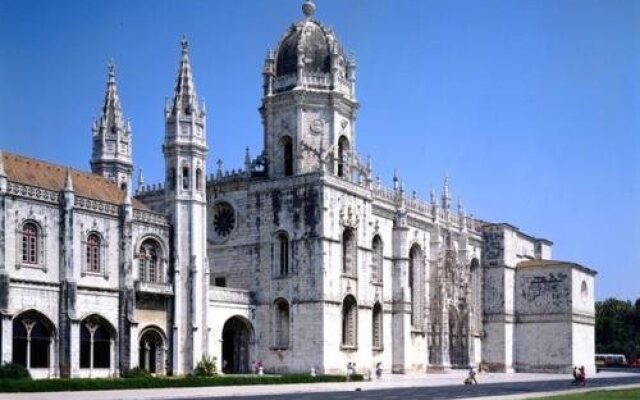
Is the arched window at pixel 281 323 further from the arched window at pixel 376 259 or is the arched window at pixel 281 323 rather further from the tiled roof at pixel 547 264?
the tiled roof at pixel 547 264

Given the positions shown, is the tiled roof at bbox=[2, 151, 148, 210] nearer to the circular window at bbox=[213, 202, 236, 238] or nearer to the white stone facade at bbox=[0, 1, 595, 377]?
the white stone facade at bbox=[0, 1, 595, 377]

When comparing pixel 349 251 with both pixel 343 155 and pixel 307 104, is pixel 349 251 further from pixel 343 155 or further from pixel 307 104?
pixel 307 104

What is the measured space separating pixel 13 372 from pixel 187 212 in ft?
59.1

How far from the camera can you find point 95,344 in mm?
55188

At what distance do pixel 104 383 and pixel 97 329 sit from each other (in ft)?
29.9

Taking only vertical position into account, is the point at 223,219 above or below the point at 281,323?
above

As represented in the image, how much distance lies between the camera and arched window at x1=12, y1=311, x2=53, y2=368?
50969mm

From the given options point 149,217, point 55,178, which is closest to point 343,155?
point 149,217

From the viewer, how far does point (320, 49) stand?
73188 millimetres

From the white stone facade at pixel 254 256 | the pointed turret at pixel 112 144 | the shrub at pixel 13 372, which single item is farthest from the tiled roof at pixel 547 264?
the shrub at pixel 13 372

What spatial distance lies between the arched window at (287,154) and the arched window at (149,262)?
46.4 feet

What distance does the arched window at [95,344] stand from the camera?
54.4 metres

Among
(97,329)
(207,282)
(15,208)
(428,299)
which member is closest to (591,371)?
(428,299)

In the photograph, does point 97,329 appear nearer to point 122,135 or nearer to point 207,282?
point 207,282
